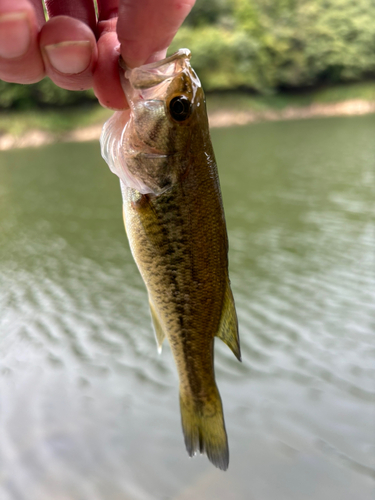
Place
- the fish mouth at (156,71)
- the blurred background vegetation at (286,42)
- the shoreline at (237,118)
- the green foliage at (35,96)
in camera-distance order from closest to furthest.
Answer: the fish mouth at (156,71) → the shoreline at (237,118) → the green foliage at (35,96) → the blurred background vegetation at (286,42)

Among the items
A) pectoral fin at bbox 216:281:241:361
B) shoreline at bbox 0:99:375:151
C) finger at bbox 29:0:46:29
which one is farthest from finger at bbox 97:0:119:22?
shoreline at bbox 0:99:375:151

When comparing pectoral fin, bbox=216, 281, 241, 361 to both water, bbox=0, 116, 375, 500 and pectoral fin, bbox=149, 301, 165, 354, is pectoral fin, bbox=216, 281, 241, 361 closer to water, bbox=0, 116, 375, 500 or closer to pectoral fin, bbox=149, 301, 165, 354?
Result: pectoral fin, bbox=149, 301, 165, 354

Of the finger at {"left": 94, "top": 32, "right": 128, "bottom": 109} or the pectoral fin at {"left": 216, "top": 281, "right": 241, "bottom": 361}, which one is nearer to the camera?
the finger at {"left": 94, "top": 32, "right": 128, "bottom": 109}

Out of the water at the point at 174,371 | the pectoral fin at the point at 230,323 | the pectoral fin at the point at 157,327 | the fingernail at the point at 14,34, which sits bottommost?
the water at the point at 174,371

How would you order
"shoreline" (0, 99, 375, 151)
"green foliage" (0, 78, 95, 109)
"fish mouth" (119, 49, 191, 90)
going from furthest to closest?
"green foliage" (0, 78, 95, 109) → "shoreline" (0, 99, 375, 151) → "fish mouth" (119, 49, 191, 90)

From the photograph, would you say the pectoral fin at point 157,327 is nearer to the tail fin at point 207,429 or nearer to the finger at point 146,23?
the tail fin at point 207,429

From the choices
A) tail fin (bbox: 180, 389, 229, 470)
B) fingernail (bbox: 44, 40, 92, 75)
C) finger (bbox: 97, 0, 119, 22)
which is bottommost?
tail fin (bbox: 180, 389, 229, 470)

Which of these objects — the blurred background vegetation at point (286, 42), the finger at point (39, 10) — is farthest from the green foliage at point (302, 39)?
the finger at point (39, 10)

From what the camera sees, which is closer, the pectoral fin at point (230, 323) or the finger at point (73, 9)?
the finger at point (73, 9)

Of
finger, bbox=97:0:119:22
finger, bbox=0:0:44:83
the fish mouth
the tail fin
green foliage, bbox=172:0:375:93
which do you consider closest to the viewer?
finger, bbox=0:0:44:83
